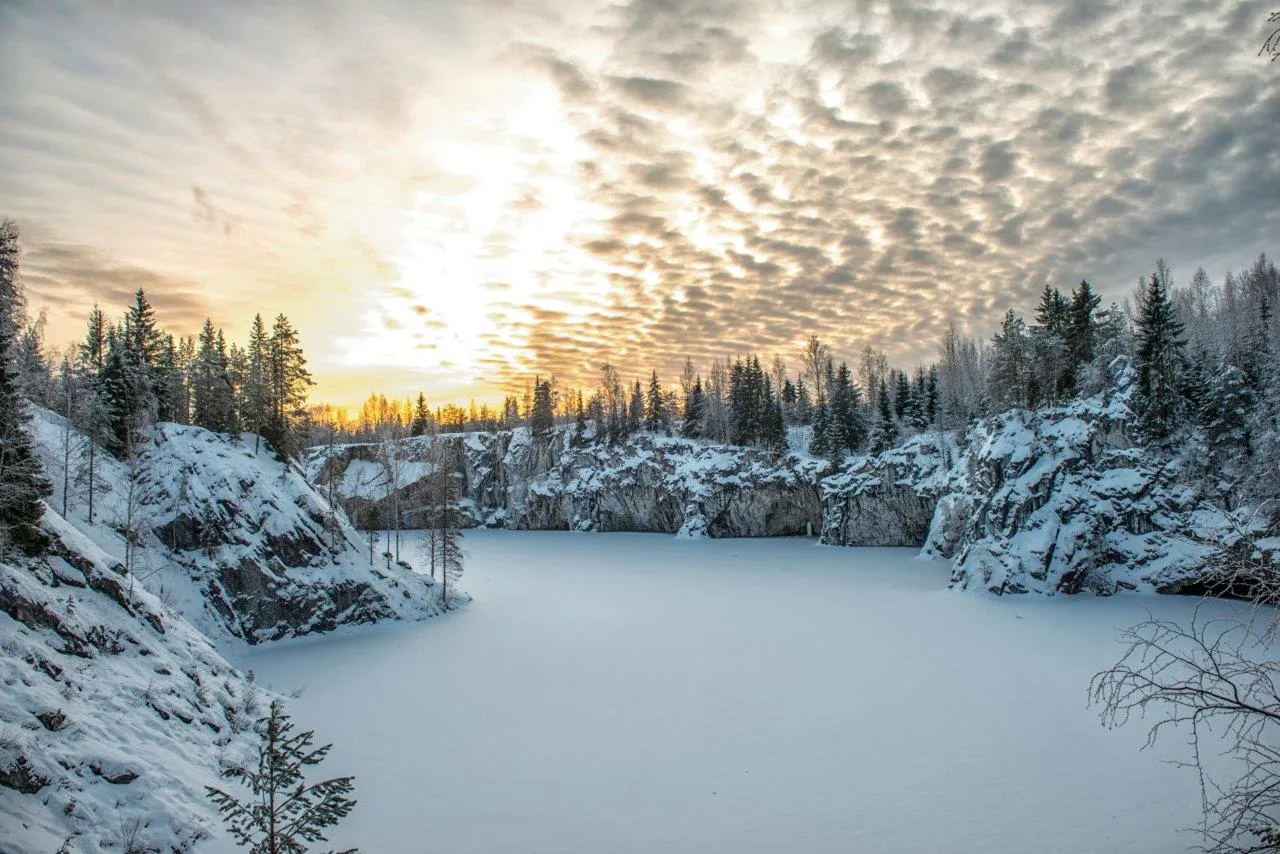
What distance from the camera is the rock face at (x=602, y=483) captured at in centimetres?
7962

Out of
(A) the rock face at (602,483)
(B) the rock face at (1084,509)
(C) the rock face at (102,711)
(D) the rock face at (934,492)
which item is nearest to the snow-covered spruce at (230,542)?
(D) the rock face at (934,492)

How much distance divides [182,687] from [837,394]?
72379 millimetres

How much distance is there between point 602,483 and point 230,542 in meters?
60.4

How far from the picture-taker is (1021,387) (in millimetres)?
53406

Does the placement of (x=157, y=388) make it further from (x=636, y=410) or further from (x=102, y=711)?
(x=636, y=410)

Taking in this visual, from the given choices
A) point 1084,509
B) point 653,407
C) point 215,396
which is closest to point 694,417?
point 653,407

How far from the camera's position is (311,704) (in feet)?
75.3

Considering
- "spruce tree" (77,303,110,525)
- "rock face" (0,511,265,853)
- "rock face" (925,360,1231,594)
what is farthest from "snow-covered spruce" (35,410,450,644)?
"rock face" (925,360,1231,594)

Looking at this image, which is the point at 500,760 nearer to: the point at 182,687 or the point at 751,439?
the point at 182,687

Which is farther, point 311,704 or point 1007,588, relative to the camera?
point 1007,588

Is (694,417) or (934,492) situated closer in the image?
(934,492)

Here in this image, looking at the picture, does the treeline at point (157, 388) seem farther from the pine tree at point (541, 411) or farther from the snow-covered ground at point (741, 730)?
the pine tree at point (541, 411)

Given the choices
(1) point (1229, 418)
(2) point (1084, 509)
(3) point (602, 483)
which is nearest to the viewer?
(2) point (1084, 509)

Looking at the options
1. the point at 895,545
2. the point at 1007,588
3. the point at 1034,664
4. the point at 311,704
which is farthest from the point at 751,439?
the point at 311,704
